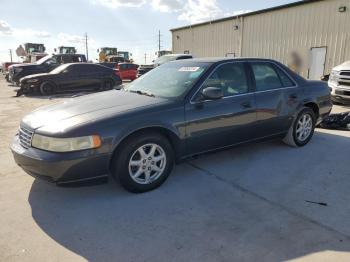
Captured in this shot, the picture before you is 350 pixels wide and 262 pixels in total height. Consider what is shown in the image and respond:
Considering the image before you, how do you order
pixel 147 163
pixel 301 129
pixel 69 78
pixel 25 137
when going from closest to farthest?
pixel 25 137 → pixel 147 163 → pixel 301 129 → pixel 69 78

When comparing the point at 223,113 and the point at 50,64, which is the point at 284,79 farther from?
the point at 50,64

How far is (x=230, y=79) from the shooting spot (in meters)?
4.34

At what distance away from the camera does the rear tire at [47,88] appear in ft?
46.0

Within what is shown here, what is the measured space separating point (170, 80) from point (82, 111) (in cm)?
130

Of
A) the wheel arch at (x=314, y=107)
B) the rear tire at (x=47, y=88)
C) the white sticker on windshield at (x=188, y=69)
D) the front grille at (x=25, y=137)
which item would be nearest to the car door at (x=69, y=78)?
the rear tire at (x=47, y=88)

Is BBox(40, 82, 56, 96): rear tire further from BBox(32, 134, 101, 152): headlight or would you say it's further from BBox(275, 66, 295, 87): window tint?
BBox(32, 134, 101, 152): headlight

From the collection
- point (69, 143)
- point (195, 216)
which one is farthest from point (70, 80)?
point (195, 216)

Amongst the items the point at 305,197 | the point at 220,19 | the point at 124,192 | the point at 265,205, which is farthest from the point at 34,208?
the point at 220,19

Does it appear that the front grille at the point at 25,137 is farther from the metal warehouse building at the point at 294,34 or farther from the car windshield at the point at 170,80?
the metal warehouse building at the point at 294,34

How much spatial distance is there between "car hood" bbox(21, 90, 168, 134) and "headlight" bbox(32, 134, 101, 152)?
0.31ft

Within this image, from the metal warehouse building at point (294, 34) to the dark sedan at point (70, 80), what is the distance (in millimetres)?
9744

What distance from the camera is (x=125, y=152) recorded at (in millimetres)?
3420

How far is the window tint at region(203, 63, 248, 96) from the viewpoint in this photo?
416 cm

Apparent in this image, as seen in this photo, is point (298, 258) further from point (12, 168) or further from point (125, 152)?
point (12, 168)
